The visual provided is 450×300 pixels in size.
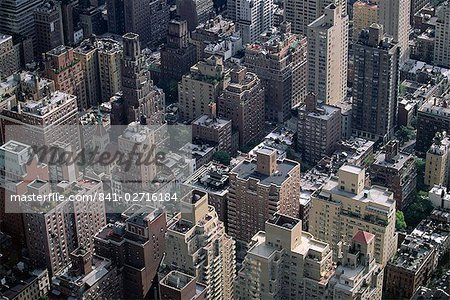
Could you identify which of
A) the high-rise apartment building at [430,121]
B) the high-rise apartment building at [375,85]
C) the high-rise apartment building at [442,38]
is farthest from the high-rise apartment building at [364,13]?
the high-rise apartment building at [430,121]

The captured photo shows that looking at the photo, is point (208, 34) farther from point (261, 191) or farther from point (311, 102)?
point (261, 191)

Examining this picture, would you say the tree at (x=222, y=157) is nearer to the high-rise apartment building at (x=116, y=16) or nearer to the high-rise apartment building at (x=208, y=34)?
the high-rise apartment building at (x=208, y=34)

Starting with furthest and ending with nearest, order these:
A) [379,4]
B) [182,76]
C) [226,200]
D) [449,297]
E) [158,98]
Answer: [379,4]
[182,76]
[158,98]
[226,200]
[449,297]

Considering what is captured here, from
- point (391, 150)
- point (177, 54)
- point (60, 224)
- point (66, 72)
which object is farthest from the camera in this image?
point (177, 54)

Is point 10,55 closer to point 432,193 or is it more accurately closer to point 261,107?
point 261,107

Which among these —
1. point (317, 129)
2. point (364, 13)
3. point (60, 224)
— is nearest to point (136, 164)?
point (60, 224)

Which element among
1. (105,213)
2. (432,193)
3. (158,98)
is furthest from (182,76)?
(432,193)
